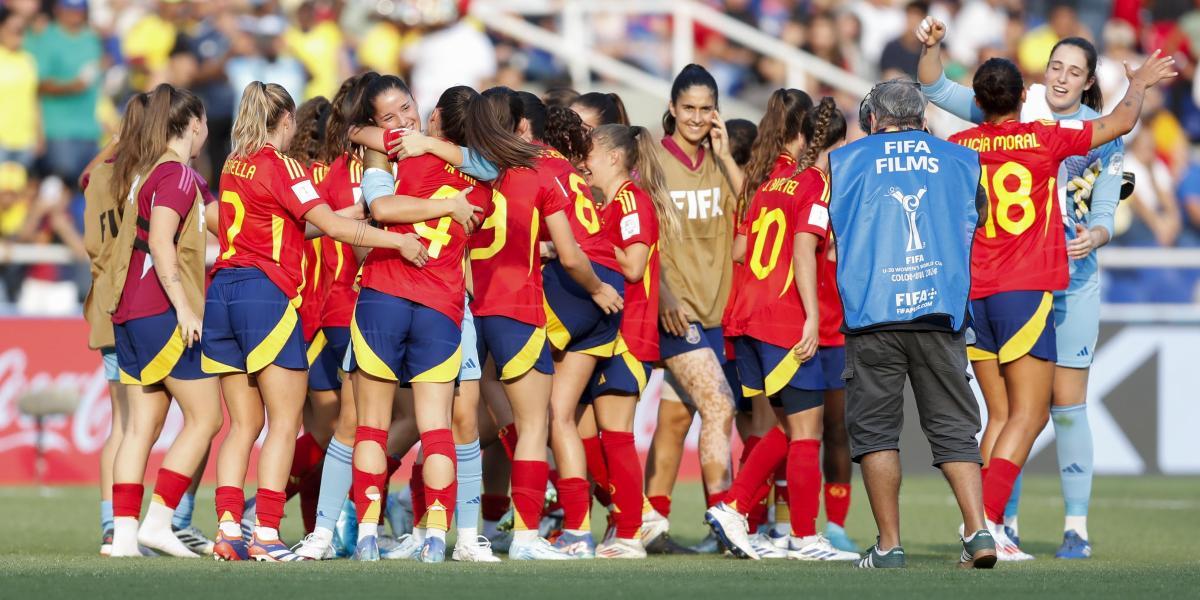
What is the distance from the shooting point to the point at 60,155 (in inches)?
609

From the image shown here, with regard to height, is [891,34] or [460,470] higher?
[891,34]

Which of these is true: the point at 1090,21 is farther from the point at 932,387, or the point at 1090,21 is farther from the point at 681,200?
the point at 932,387

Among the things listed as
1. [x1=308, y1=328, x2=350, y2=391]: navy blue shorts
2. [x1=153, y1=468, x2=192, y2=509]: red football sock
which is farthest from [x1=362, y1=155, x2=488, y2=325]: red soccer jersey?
[x1=153, y1=468, x2=192, y2=509]: red football sock

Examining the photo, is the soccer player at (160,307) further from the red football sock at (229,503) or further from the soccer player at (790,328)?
the soccer player at (790,328)

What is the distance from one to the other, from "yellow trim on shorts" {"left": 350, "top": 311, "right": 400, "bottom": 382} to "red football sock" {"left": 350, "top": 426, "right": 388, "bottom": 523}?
10.3 inches

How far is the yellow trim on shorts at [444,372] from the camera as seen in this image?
756cm

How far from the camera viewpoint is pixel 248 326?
7789mm

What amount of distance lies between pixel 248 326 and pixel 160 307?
25.2 inches

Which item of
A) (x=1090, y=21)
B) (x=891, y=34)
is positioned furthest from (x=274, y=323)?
(x=1090, y=21)

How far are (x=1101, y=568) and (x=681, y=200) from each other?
3.07 m

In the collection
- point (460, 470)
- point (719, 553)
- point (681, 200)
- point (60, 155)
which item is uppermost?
point (60, 155)

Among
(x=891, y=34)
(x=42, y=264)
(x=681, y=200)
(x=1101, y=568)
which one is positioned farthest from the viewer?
(x=891, y=34)

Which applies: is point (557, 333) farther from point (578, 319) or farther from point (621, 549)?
point (621, 549)

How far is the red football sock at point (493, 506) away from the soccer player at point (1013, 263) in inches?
103
